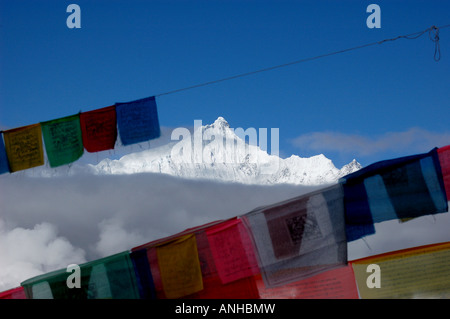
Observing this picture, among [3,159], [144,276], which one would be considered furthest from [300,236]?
[3,159]

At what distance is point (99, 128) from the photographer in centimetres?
1017

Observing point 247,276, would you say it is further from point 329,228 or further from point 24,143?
point 24,143

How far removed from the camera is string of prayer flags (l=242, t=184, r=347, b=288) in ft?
25.8

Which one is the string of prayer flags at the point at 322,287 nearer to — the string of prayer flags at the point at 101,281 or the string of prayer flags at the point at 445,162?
the string of prayer flags at the point at 445,162

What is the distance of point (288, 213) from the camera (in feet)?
25.9

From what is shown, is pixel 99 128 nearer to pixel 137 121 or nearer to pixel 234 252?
pixel 137 121

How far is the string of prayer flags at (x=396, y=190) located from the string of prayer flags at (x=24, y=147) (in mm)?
6230

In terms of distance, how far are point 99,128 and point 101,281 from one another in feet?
11.1

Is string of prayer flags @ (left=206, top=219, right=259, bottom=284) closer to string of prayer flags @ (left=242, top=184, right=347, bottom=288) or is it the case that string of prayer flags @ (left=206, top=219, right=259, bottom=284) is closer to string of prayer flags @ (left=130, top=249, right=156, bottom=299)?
string of prayer flags @ (left=242, top=184, right=347, bottom=288)

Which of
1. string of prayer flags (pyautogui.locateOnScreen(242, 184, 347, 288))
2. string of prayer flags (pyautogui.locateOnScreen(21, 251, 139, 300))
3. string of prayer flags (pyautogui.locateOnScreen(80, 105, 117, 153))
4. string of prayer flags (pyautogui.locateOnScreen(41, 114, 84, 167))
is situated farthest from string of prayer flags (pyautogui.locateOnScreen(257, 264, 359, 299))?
string of prayer flags (pyautogui.locateOnScreen(41, 114, 84, 167))

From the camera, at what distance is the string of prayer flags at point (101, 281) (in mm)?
8203

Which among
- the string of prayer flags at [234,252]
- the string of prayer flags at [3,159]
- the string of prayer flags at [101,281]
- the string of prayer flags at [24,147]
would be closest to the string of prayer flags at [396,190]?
the string of prayer flags at [234,252]

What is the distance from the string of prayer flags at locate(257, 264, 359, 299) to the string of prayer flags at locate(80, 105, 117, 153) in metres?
4.44

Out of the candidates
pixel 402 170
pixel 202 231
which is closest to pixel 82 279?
pixel 202 231
